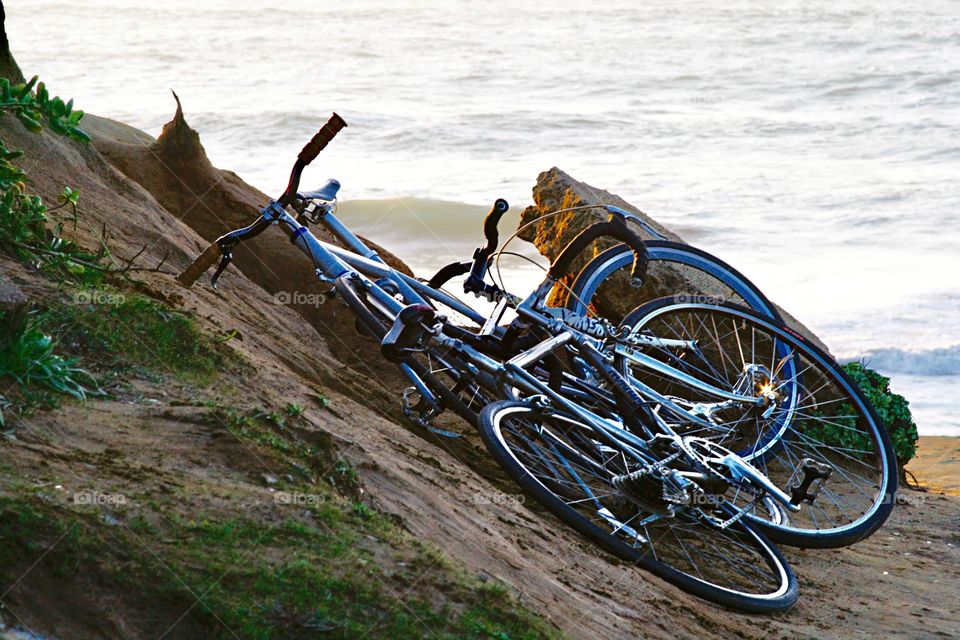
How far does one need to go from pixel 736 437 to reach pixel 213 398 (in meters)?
2.65

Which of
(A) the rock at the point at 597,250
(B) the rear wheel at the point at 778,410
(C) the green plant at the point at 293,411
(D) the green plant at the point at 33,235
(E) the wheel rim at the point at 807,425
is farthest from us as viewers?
(A) the rock at the point at 597,250

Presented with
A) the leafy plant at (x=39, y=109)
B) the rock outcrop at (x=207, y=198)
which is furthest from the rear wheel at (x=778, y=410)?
the leafy plant at (x=39, y=109)

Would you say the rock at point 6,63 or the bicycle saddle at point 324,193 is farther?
the rock at point 6,63

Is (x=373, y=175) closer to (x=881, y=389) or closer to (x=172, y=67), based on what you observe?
(x=172, y=67)

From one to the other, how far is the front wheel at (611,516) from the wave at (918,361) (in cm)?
793

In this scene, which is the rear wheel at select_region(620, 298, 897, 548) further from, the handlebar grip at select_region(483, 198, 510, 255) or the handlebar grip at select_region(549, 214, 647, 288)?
the handlebar grip at select_region(483, 198, 510, 255)

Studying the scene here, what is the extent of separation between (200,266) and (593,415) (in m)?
1.86

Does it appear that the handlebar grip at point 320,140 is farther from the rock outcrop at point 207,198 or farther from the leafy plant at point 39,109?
the rock outcrop at point 207,198

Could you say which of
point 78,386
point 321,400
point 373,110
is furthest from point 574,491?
point 373,110

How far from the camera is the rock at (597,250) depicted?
21.4ft

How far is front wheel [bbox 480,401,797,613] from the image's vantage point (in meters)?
4.30

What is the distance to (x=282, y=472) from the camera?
3445mm

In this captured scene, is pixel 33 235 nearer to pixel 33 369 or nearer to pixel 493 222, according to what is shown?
pixel 33 369

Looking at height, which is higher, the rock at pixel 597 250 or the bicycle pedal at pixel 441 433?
the rock at pixel 597 250
